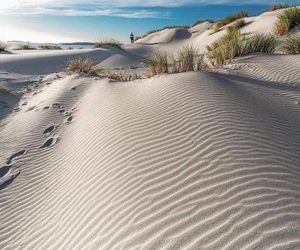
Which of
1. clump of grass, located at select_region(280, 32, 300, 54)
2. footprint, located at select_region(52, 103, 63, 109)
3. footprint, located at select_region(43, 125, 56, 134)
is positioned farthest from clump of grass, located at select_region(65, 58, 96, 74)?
clump of grass, located at select_region(280, 32, 300, 54)

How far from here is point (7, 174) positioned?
564 cm

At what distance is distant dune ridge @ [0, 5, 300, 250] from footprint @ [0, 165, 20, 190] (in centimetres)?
1

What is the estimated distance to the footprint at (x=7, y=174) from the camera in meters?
5.40

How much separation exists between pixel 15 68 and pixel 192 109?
11.2 m

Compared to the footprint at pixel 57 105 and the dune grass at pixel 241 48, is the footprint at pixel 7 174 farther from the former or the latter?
the dune grass at pixel 241 48

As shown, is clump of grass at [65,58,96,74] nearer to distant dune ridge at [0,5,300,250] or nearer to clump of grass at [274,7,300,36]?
distant dune ridge at [0,5,300,250]

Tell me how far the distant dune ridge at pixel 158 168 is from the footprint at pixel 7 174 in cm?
1

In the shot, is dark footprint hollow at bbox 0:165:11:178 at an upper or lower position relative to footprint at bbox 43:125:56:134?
lower

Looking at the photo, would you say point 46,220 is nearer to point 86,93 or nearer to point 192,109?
point 192,109

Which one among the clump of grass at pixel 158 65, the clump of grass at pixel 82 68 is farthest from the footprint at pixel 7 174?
the clump of grass at pixel 82 68

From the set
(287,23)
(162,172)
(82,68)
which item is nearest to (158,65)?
(82,68)

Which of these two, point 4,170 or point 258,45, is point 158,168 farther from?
point 258,45

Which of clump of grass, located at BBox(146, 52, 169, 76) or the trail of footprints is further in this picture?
clump of grass, located at BBox(146, 52, 169, 76)

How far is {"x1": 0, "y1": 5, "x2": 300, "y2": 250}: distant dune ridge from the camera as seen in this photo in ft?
11.1
